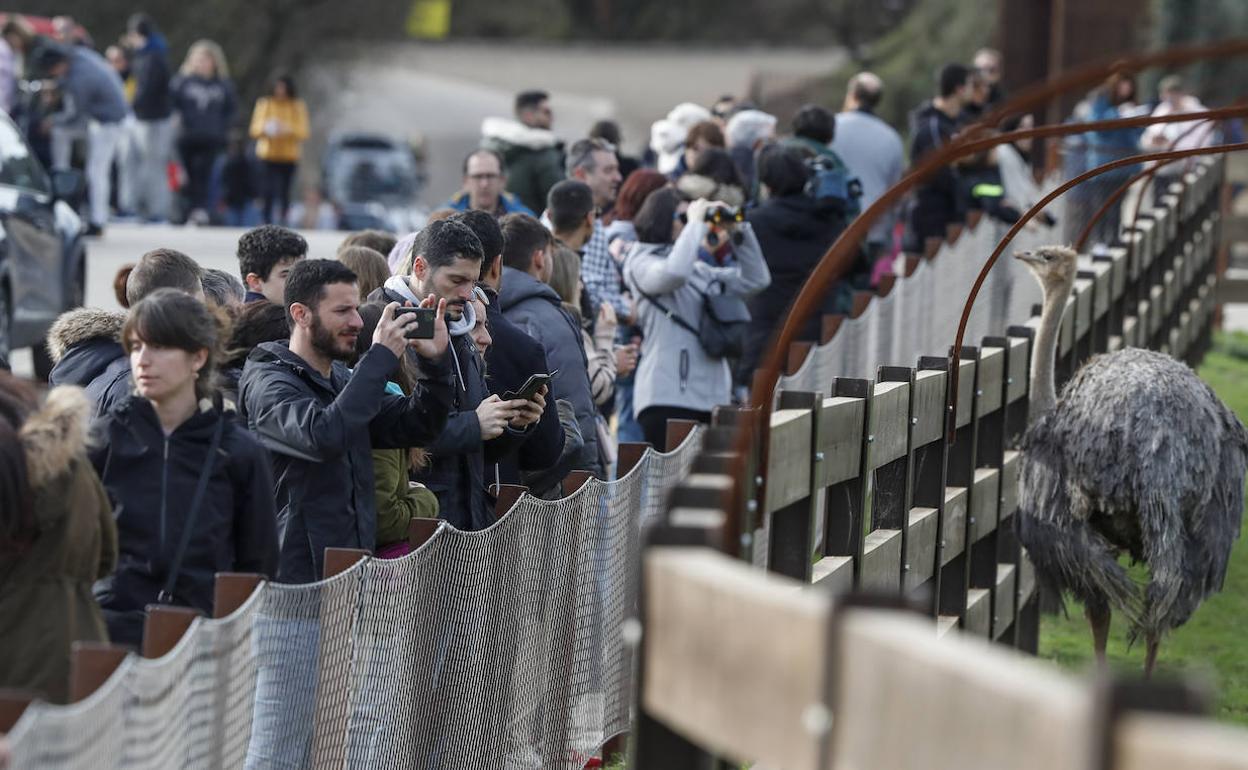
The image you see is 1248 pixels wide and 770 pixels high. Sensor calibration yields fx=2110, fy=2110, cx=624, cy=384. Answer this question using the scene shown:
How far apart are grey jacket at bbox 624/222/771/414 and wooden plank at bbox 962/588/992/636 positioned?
1.99 meters

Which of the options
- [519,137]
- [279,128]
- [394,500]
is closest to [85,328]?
[394,500]

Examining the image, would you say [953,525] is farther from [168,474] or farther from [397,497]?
[168,474]

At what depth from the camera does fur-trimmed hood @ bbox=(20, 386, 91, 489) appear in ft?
16.0

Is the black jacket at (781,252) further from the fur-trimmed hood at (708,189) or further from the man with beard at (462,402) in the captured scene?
the man with beard at (462,402)

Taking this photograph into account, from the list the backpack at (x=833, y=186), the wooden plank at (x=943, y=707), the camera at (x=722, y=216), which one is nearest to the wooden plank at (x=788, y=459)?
the wooden plank at (x=943, y=707)

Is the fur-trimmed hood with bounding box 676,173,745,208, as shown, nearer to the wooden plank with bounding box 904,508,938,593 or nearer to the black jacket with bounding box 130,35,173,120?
the wooden plank with bounding box 904,508,938,593

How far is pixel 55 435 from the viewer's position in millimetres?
4887

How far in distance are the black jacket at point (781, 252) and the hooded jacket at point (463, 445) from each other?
475 centimetres

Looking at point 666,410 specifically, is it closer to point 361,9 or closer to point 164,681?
point 164,681

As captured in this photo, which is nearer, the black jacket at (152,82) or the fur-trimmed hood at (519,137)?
the fur-trimmed hood at (519,137)

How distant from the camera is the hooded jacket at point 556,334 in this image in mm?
8188

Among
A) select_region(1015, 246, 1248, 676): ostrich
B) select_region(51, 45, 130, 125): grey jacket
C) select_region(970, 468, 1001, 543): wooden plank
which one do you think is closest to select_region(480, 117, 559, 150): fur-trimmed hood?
select_region(970, 468, 1001, 543): wooden plank

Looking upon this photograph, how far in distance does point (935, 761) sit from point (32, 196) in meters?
11.8

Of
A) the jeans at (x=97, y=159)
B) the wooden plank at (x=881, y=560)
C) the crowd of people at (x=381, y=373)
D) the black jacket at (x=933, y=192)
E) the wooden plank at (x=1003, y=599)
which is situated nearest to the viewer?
the crowd of people at (x=381, y=373)
